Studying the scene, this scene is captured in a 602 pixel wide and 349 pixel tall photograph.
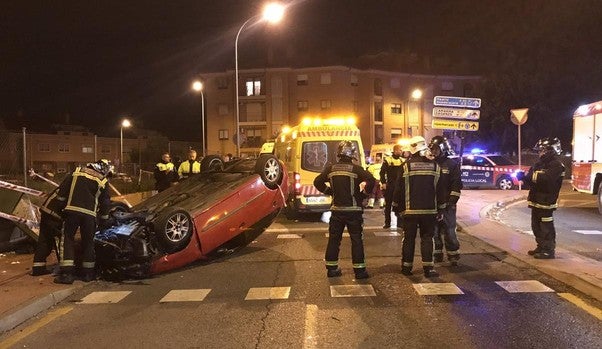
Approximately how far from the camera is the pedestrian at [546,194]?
7.95 metres

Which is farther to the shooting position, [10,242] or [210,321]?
[10,242]

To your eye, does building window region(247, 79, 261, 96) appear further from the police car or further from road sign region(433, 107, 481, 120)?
road sign region(433, 107, 481, 120)

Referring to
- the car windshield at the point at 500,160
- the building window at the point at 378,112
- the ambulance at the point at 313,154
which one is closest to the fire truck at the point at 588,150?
the ambulance at the point at 313,154

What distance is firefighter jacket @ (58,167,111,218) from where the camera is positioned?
23.3 feet

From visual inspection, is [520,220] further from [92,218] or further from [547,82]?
[547,82]

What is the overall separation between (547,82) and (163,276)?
106 ft

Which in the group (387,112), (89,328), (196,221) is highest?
(387,112)

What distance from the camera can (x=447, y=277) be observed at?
7.20 m

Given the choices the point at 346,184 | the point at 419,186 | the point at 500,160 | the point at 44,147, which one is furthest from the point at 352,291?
the point at 44,147

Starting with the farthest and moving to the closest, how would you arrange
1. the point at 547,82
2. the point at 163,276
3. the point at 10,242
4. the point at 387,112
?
the point at 387,112 < the point at 547,82 < the point at 10,242 < the point at 163,276

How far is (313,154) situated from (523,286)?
776 cm

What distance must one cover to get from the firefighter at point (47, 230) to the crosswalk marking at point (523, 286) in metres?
5.78

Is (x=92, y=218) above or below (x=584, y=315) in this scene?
above

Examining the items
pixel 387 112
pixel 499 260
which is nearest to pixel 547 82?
pixel 387 112
